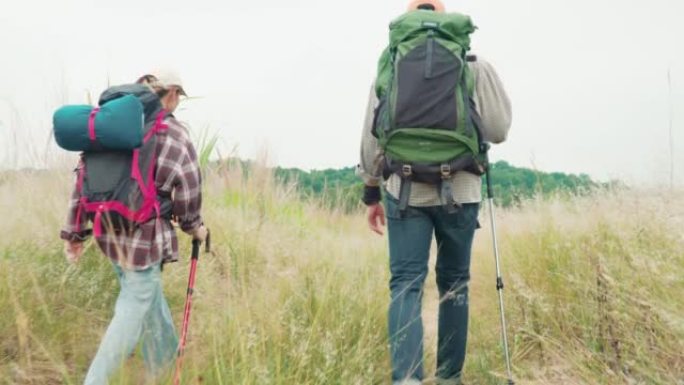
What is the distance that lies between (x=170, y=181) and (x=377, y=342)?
156cm

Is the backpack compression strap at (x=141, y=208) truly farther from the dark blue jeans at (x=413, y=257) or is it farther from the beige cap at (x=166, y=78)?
the dark blue jeans at (x=413, y=257)

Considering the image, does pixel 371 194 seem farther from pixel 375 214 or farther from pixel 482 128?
pixel 482 128

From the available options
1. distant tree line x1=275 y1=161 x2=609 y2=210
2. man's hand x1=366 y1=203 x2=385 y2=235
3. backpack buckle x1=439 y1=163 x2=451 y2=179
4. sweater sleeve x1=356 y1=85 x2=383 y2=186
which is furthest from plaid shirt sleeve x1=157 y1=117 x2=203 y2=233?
distant tree line x1=275 y1=161 x2=609 y2=210

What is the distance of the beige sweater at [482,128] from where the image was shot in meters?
4.02

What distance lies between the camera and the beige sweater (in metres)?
4.02

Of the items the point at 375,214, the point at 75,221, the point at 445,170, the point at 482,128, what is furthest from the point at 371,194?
the point at 75,221

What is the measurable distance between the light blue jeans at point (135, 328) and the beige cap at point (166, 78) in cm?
102

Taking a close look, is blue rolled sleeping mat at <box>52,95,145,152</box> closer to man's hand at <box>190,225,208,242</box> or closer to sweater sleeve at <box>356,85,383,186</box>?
man's hand at <box>190,225,208,242</box>

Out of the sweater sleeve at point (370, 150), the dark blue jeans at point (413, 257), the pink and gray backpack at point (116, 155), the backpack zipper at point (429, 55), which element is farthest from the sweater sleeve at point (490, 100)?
the pink and gray backpack at point (116, 155)

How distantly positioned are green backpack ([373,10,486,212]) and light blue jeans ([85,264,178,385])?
1.43 metres

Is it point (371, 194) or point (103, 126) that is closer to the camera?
point (103, 126)

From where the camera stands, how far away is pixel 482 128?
404 cm

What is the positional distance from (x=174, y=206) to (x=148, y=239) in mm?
228

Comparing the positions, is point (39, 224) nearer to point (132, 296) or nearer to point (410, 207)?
point (132, 296)
